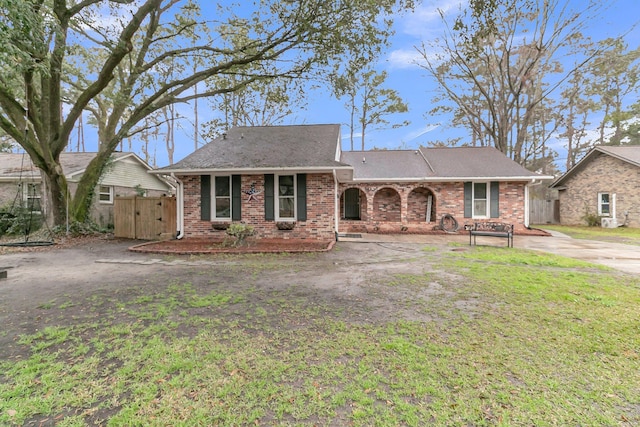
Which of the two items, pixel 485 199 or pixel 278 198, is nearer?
pixel 278 198

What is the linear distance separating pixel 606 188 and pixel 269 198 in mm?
19530

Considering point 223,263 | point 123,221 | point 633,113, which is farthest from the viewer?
point 633,113

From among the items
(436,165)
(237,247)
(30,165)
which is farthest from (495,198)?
(30,165)

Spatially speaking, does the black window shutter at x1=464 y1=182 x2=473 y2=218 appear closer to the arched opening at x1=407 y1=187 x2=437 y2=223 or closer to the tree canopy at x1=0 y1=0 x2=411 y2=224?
the arched opening at x1=407 y1=187 x2=437 y2=223

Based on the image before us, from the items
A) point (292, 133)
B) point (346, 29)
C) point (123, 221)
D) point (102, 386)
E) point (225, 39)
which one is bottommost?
point (102, 386)

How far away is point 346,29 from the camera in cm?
902

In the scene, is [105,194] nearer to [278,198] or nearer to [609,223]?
[278,198]

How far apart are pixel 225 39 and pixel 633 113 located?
107 ft

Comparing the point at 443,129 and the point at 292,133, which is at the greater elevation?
the point at 443,129

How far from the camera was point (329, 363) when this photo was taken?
256cm

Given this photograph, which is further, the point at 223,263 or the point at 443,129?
the point at 443,129

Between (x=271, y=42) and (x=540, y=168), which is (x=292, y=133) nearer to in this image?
(x=271, y=42)

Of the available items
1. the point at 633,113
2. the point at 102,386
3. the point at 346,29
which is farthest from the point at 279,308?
the point at 633,113

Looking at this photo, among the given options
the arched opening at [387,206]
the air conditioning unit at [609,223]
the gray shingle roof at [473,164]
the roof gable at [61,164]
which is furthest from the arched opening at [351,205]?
the air conditioning unit at [609,223]
